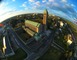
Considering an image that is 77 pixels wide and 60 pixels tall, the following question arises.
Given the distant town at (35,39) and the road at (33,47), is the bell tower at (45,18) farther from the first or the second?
the road at (33,47)

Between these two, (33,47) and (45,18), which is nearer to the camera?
(33,47)

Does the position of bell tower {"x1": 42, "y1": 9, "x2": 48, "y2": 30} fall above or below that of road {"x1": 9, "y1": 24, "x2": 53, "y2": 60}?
above

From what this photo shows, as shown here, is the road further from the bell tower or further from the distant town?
the bell tower

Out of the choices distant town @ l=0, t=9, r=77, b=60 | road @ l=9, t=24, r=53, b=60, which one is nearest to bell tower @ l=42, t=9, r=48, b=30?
distant town @ l=0, t=9, r=77, b=60

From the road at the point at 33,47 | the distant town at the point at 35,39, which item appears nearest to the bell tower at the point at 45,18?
the distant town at the point at 35,39

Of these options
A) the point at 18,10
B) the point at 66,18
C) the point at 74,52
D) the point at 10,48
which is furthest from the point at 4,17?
the point at 74,52

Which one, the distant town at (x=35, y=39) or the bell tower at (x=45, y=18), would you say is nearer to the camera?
the distant town at (x=35, y=39)

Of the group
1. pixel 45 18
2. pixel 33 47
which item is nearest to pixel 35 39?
pixel 33 47

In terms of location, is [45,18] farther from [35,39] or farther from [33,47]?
[33,47]

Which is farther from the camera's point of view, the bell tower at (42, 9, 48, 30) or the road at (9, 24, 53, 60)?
the bell tower at (42, 9, 48, 30)

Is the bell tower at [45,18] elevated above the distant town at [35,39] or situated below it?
above

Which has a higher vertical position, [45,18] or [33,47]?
[45,18]
